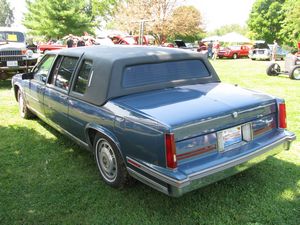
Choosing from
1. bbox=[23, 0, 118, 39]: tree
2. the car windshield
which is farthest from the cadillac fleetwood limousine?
bbox=[23, 0, 118, 39]: tree

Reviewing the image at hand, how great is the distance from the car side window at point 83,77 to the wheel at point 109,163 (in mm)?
689

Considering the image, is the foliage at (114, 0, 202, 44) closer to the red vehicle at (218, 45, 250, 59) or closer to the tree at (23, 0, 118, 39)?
the tree at (23, 0, 118, 39)

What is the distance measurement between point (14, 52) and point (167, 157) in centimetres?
937

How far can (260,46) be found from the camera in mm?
27844

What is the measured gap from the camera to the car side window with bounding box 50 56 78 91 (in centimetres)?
449

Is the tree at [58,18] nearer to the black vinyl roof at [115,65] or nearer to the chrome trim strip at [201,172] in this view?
the black vinyl roof at [115,65]

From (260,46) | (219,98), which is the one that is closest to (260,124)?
(219,98)

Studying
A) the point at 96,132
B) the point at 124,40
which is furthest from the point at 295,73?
the point at 124,40

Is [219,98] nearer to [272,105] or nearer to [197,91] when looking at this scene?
[197,91]

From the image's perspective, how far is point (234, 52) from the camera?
29.4 meters

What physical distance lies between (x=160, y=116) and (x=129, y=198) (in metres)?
1.12

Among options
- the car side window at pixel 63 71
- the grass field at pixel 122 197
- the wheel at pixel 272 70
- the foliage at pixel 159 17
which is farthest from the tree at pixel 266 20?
the grass field at pixel 122 197

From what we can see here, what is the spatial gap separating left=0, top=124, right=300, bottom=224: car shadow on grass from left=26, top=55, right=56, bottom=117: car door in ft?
3.73

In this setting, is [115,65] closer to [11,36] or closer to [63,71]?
[63,71]
